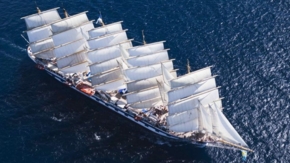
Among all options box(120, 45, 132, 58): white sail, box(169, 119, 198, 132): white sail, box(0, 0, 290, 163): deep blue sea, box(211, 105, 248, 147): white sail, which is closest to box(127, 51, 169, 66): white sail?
box(120, 45, 132, 58): white sail

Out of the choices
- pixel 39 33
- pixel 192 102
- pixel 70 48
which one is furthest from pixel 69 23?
pixel 192 102

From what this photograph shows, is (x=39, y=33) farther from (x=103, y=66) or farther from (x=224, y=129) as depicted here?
(x=224, y=129)

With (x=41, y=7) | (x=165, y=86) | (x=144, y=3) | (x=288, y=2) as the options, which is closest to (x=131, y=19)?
(x=144, y=3)

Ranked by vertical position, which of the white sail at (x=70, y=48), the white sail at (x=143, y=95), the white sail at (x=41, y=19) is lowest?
the white sail at (x=143, y=95)

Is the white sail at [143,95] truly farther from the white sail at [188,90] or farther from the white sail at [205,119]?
the white sail at [205,119]

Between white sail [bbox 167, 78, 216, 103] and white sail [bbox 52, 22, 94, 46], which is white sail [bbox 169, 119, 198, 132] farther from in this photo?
white sail [bbox 52, 22, 94, 46]

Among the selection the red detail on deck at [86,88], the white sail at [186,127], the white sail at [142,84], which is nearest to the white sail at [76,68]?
the red detail on deck at [86,88]
